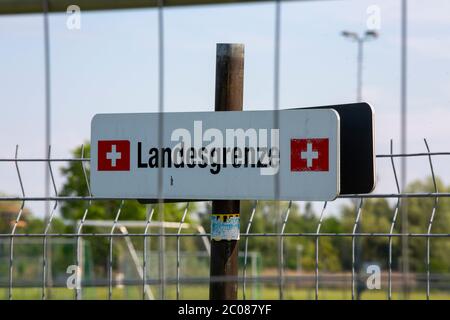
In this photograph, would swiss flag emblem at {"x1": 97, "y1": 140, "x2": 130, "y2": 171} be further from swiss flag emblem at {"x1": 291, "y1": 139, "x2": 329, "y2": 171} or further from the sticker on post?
swiss flag emblem at {"x1": 291, "y1": 139, "x2": 329, "y2": 171}

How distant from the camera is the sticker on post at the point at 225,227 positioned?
19.0ft

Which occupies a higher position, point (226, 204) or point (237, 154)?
point (237, 154)

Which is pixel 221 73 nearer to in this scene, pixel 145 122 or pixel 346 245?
pixel 145 122

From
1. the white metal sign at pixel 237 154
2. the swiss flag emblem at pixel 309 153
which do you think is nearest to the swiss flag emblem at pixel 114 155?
the white metal sign at pixel 237 154

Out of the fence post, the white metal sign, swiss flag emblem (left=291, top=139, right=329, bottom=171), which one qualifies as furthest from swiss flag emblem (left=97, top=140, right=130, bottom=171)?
swiss flag emblem (left=291, top=139, right=329, bottom=171)

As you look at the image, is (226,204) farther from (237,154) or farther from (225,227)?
(237,154)

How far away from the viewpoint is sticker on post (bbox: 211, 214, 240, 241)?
578 cm

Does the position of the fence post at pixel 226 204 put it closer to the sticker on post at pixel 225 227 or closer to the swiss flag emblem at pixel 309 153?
the sticker on post at pixel 225 227

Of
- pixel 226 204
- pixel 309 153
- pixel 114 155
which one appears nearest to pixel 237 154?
pixel 226 204

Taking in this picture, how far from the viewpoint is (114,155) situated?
239 inches

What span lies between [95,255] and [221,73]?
122 feet

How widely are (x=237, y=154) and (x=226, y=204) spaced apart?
33 centimetres

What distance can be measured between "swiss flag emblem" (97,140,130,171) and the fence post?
2.09 feet
